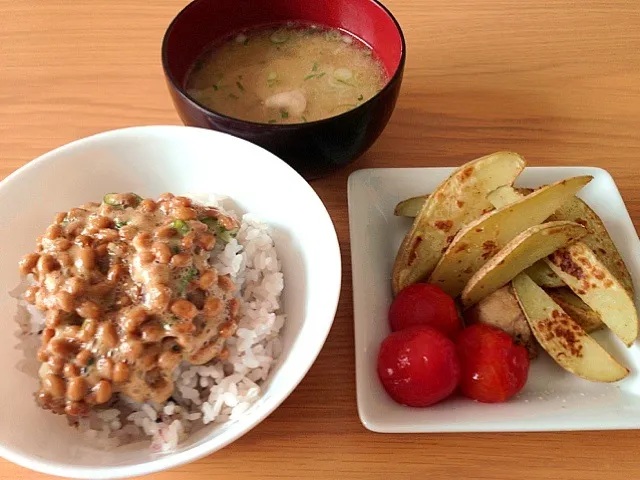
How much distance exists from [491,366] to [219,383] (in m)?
0.45

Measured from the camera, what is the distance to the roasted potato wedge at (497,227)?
1.11 meters

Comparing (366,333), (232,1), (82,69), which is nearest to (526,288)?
(366,333)

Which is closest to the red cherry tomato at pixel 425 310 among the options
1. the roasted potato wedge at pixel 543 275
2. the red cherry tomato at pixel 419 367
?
the red cherry tomato at pixel 419 367

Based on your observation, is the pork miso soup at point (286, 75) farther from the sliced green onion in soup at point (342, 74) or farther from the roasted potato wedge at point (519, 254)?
the roasted potato wedge at point (519, 254)

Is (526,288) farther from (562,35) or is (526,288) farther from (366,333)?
(562,35)

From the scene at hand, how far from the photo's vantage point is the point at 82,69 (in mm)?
1620

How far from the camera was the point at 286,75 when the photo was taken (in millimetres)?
1387

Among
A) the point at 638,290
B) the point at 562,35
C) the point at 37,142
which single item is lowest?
the point at 37,142

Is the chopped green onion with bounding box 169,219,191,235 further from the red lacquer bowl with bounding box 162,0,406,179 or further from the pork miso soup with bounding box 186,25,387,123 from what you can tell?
the pork miso soup with bounding box 186,25,387,123

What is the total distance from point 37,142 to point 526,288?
1.18m

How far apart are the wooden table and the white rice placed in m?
0.11

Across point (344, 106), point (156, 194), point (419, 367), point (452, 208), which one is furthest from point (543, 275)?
point (156, 194)

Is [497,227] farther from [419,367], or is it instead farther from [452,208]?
[419,367]

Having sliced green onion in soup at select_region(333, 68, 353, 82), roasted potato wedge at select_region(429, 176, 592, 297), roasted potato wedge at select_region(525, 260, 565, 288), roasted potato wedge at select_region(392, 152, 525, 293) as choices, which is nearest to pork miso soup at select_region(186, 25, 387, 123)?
sliced green onion in soup at select_region(333, 68, 353, 82)
